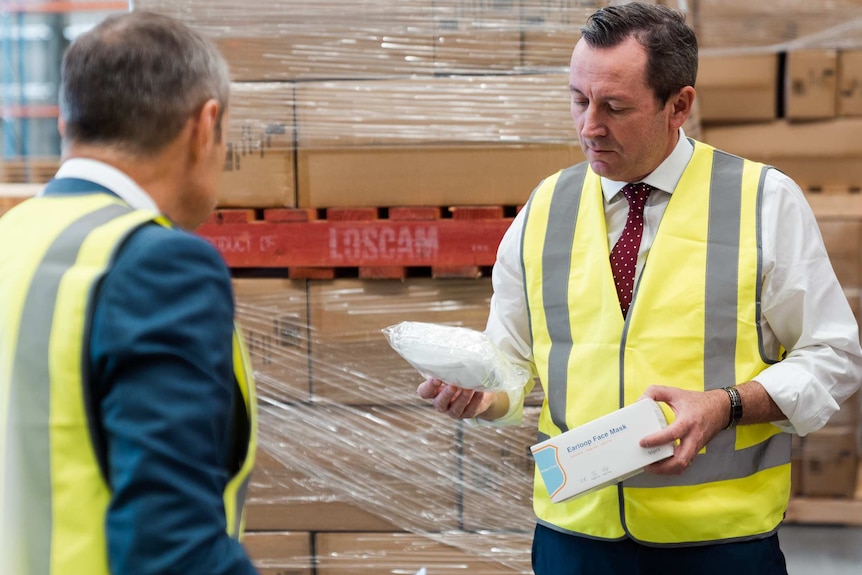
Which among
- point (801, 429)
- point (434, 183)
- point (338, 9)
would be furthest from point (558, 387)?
point (338, 9)

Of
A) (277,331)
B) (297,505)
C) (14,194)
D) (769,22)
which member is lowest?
(297,505)

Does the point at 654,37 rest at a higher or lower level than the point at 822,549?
higher

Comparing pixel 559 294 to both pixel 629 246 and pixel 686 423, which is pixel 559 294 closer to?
pixel 629 246

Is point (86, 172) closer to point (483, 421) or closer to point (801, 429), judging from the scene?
point (483, 421)

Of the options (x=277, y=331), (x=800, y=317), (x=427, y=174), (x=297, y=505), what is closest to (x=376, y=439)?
(x=297, y=505)

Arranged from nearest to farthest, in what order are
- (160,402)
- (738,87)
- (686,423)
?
(160,402) < (686,423) < (738,87)

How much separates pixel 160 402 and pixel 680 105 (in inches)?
55.5

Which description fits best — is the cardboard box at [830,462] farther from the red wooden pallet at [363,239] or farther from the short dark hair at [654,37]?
the short dark hair at [654,37]

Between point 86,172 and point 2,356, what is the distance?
25 centimetres

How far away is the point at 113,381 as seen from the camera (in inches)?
42.0

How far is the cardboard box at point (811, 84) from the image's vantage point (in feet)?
12.6

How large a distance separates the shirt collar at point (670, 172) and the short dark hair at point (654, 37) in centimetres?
11

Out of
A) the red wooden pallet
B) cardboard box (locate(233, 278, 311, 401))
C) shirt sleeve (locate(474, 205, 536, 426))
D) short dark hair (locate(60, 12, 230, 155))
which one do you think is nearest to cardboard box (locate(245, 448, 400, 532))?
cardboard box (locate(233, 278, 311, 401))

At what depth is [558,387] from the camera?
6.56 ft
